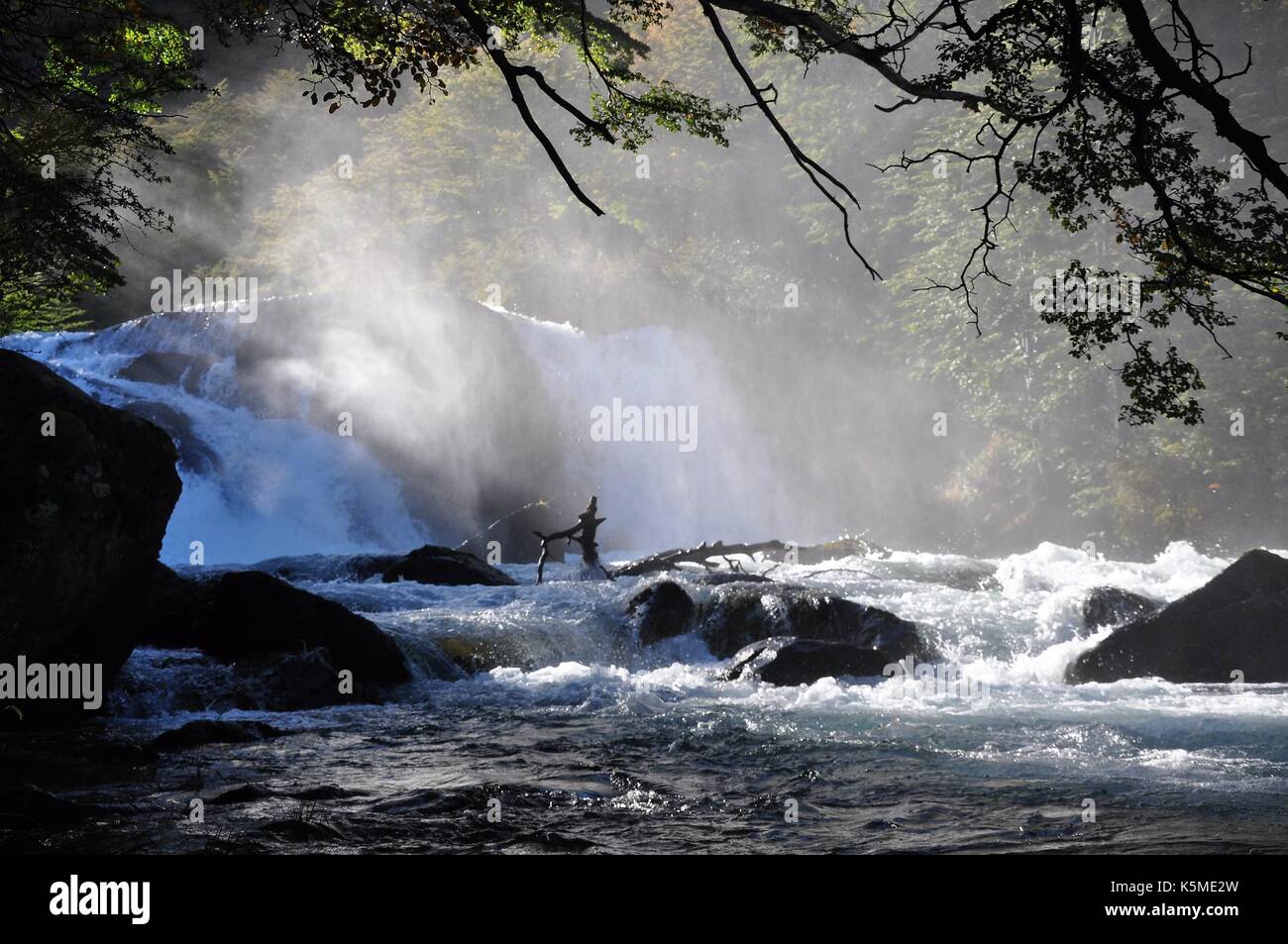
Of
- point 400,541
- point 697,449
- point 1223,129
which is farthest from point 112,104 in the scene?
point 697,449

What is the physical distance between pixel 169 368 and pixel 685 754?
93.8 feet

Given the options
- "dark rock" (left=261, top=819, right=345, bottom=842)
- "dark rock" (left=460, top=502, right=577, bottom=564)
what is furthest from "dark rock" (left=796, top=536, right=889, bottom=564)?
"dark rock" (left=261, top=819, right=345, bottom=842)

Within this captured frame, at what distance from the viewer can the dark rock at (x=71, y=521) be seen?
964 cm

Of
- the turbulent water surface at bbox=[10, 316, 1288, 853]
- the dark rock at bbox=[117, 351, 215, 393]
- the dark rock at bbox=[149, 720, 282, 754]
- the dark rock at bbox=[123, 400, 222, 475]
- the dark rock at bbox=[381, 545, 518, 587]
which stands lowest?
the turbulent water surface at bbox=[10, 316, 1288, 853]

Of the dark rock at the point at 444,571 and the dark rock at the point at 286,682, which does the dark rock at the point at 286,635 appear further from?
the dark rock at the point at 444,571

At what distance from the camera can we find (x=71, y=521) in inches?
397

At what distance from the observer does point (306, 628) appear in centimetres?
1315

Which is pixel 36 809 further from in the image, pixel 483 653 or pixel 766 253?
pixel 766 253

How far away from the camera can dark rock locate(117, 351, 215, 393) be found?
32062 millimetres

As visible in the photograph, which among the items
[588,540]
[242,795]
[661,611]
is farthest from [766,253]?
[242,795]

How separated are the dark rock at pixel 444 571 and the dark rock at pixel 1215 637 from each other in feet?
37.7

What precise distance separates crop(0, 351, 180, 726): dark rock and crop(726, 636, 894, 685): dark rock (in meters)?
8.11

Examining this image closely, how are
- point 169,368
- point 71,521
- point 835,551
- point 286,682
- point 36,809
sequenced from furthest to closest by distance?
point 169,368 → point 835,551 → point 286,682 → point 71,521 → point 36,809

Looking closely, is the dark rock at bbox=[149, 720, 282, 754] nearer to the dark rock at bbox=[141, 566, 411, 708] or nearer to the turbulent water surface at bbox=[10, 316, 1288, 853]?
the turbulent water surface at bbox=[10, 316, 1288, 853]
